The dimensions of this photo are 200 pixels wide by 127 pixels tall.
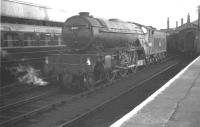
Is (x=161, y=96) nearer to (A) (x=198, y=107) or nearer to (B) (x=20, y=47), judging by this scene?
(A) (x=198, y=107)

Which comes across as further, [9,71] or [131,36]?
[131,36]

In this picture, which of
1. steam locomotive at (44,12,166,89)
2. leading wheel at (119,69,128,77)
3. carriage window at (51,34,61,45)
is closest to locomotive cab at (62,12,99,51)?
steam locomotive at (44,12,166,89)

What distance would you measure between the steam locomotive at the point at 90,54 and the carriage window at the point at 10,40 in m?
1.61

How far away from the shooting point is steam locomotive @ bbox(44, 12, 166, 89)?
11945 mm

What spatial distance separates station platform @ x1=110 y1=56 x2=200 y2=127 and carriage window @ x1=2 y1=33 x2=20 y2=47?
22.2 ft

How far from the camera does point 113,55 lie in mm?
13828

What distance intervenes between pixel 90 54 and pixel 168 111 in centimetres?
613

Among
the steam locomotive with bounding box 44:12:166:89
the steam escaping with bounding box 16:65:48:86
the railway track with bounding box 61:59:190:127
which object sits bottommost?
the railway track with bounding box 61:59:190:127

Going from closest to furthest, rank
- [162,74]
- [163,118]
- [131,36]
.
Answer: [163,118], [131,36], [162,74]

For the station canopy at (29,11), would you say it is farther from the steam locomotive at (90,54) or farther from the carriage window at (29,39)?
the steam locomotive at (90,54)

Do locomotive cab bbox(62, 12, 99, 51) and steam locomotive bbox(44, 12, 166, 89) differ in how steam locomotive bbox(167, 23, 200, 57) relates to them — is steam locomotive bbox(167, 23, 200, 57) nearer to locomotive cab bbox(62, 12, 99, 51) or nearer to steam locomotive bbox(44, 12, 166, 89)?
steam locomotive bbox(44, 12, 166, 89)

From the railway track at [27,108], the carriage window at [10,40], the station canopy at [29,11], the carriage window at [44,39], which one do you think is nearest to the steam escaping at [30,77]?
the carriage window at [10,40]

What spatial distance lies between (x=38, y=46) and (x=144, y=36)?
732 centimetres

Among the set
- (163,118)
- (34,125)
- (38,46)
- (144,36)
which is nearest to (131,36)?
(144,36)
